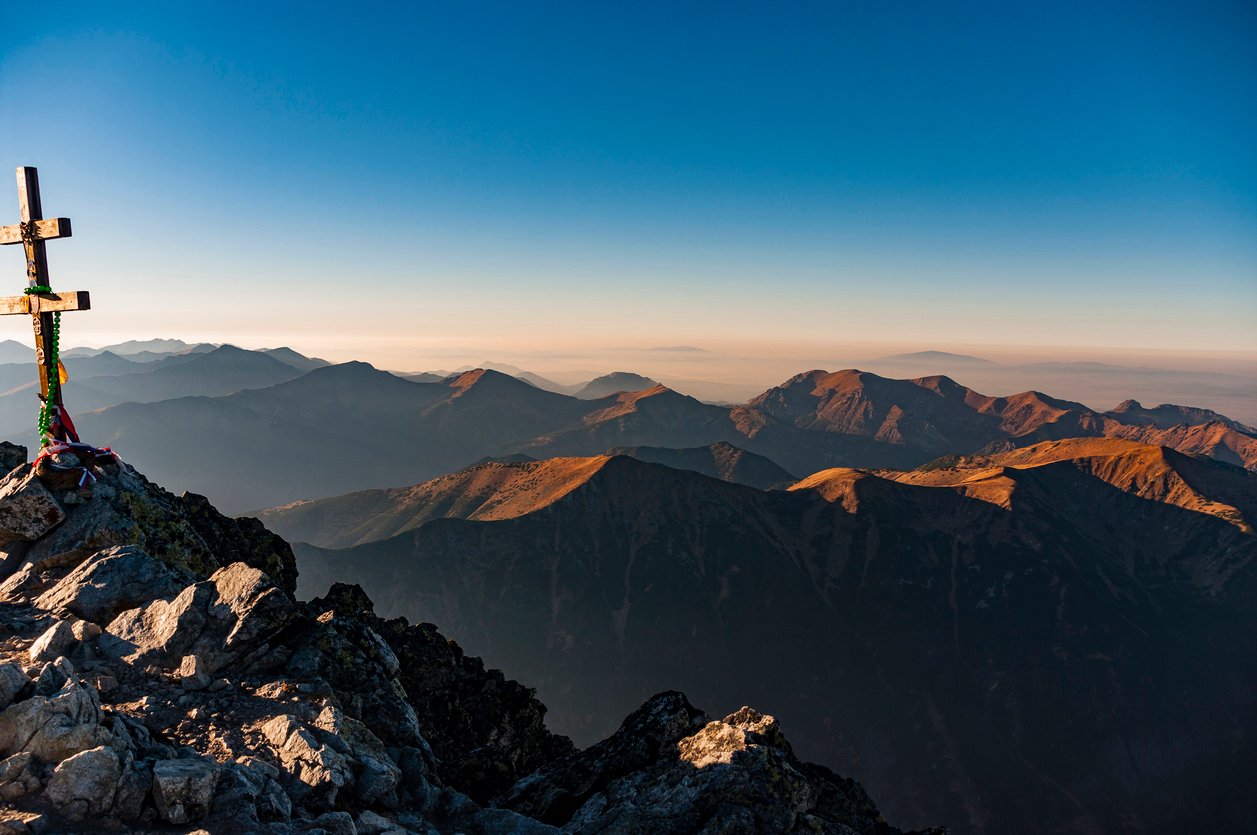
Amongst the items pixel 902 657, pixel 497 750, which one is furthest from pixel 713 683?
pixel 497 750

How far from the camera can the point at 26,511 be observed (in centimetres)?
1731

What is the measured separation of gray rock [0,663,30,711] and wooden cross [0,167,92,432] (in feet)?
36.0

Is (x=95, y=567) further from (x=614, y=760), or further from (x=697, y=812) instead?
(x=697, y=812)

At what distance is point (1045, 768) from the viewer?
164000mm

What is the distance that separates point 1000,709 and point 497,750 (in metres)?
210

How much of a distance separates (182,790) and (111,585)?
9125 millimetres

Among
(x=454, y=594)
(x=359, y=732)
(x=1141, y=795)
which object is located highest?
(x=359, y=732)

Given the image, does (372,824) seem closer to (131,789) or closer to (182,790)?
(182,790)

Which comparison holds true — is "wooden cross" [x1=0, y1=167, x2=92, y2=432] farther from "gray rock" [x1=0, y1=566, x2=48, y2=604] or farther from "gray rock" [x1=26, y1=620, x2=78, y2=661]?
"gray rock" [x1=26, y1=620, x2=78, y2=661]

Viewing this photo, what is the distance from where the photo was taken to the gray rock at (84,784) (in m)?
9.24

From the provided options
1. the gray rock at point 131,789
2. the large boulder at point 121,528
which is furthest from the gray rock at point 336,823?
the large boulder at point 121,528

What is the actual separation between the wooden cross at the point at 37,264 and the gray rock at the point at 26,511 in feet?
8.74

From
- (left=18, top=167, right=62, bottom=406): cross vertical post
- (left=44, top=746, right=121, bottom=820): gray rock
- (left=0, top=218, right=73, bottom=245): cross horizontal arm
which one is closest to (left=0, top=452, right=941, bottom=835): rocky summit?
(left=44, top=746, right=121, bottom=820): gray rock

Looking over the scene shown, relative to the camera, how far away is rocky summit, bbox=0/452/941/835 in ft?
32.4
